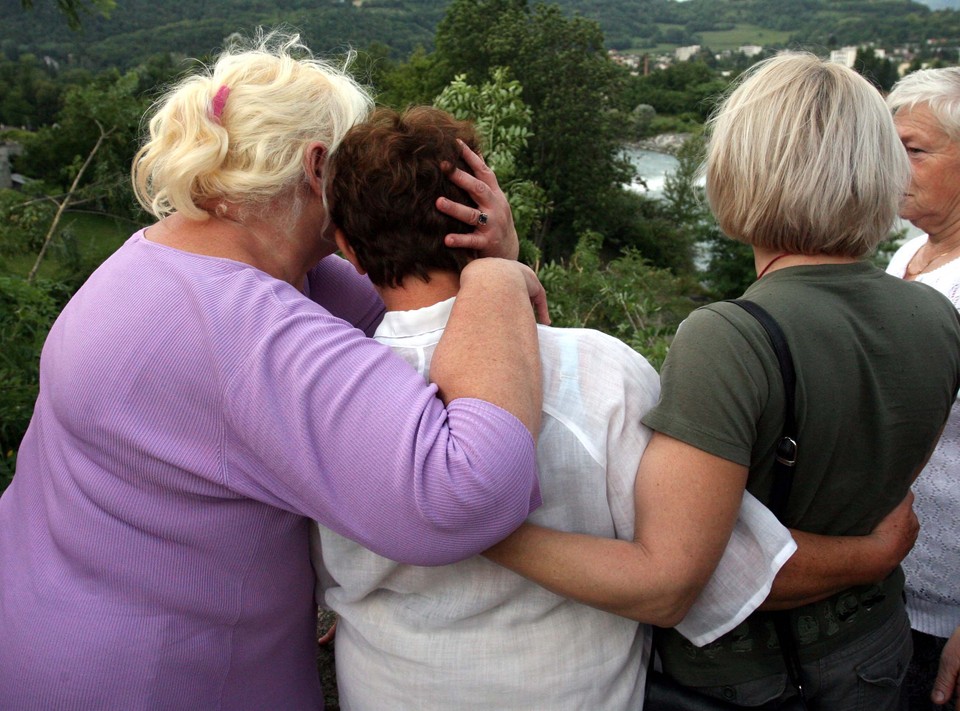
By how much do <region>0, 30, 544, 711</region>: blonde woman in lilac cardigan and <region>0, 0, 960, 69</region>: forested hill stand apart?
31.8 metres

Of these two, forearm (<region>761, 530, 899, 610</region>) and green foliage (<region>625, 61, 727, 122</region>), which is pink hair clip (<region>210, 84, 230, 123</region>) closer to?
forearm (<region>761, 530, 899, 610</region>)

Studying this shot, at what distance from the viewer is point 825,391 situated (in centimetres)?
130

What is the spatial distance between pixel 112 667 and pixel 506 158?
4405 millimetres

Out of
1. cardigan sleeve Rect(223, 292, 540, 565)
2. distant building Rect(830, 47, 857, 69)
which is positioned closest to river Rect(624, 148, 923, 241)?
distant building Rect(830, 47, 857, 69)

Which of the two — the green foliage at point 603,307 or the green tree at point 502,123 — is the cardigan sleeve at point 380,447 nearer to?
the green foliage at point 603,307

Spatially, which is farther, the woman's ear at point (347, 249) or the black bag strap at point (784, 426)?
the woman's ear at point (347, 249)

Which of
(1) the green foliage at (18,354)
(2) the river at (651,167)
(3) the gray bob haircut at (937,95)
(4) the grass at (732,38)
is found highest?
(3) the gray bob haircut at (937,95)

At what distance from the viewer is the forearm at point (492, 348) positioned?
1.21 meters

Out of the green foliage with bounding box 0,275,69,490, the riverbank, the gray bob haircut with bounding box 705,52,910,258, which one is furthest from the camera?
the riverbank

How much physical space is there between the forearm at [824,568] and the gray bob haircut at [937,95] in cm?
144

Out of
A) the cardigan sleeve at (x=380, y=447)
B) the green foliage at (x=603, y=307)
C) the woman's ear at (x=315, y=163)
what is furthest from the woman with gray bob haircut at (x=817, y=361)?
the green foliage at (x=603, y=307)

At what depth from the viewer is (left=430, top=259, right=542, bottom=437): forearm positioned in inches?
47.4

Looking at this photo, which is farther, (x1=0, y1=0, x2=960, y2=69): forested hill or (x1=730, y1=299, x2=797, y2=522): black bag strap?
(x1=0, y1=0, x2=960, y2=69): forested hill

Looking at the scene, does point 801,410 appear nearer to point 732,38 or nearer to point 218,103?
point 218,103
